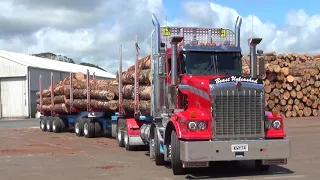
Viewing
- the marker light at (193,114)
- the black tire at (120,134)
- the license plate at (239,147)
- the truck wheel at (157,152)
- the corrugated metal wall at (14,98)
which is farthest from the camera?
the corrugated metal wall at (14,98)

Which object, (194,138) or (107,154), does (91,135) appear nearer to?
(107,154)

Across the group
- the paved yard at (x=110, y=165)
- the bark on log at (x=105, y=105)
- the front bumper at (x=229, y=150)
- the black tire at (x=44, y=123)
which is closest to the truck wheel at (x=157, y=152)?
the paved yard at (x=110, y=165)

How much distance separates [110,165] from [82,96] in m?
12.2

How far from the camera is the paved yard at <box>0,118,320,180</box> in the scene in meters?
11.9

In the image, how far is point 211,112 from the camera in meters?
11.3

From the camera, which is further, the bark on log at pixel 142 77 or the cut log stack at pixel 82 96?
the cut log stack at pixel 82 96

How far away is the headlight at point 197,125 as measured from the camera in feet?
36.2

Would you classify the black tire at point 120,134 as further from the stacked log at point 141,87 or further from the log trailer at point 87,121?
the log trailer at point 87,121

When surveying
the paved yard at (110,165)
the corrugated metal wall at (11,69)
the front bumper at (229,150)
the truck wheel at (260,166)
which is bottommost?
the paved yard at (110,165)

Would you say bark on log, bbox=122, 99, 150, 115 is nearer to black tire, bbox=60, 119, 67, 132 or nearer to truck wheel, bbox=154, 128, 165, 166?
truck wheel, bbox=154, 128, 165, 166

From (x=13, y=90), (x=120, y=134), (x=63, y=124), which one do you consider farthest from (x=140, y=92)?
(x=13, y=90)

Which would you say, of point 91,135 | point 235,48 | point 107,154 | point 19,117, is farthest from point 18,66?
point 235,48

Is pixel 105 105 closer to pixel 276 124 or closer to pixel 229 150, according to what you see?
pixel 276 124

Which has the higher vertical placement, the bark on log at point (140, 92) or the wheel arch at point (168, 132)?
the bark on log at point (140, 92)
